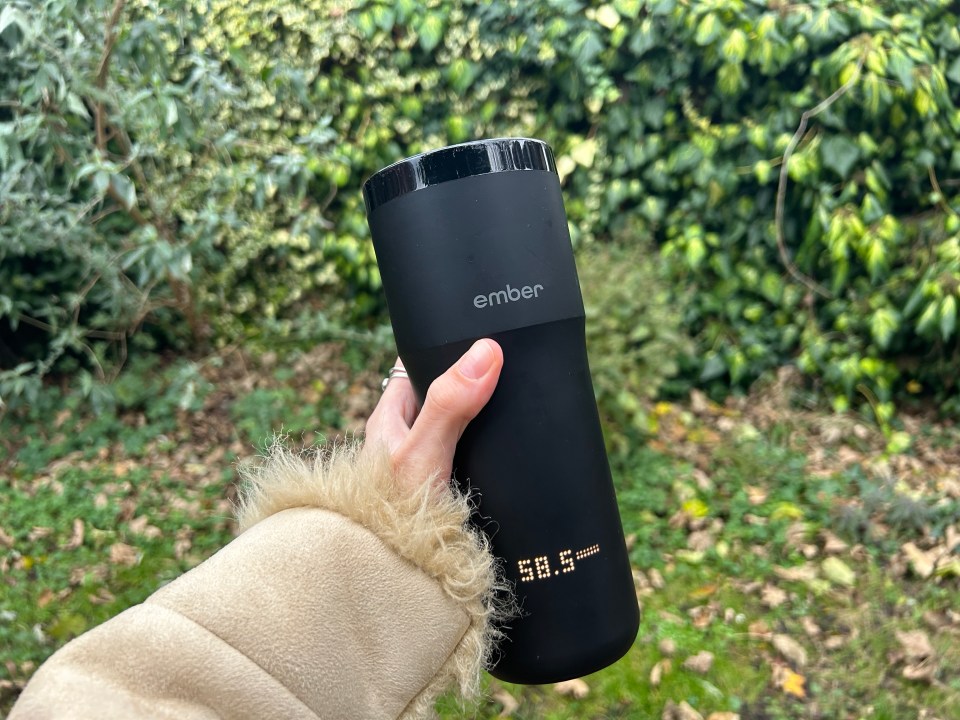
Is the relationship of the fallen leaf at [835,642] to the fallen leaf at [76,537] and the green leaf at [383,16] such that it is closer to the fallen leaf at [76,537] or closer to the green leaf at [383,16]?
the fallen leaf at [76,537]

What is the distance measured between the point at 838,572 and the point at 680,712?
2.71 ft

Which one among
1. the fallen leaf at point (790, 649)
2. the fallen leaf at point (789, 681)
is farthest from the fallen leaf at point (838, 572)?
the fallen leaf at point (789, 681)

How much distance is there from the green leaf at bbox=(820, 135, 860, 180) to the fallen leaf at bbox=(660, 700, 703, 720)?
2.28m

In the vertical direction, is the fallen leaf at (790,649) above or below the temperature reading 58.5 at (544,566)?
below

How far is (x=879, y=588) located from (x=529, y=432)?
1.92m

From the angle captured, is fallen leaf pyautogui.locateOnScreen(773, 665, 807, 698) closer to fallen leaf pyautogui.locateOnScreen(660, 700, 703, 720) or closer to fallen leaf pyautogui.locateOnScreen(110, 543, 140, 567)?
fallen leaf pyautogui.locateOnScreen(660, 700, 703, 720)

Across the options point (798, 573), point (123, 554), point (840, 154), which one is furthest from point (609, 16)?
point (123, 554)

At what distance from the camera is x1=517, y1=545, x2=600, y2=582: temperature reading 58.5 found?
100cm

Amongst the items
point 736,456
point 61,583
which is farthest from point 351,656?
point 736,456

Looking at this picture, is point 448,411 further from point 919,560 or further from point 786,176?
point 786,176

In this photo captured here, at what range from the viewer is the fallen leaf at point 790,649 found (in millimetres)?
2082

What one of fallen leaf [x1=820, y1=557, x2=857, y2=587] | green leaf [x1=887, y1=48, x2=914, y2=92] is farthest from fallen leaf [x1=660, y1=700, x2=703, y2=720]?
green leaf [x1=887, y1=48, x2=914, y2=92]

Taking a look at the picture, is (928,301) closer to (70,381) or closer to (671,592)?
(671,592)

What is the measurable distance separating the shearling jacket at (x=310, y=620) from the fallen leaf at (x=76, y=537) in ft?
6.02
